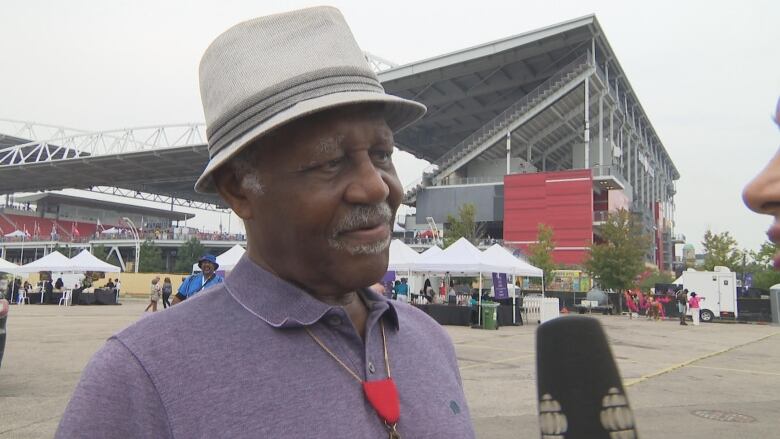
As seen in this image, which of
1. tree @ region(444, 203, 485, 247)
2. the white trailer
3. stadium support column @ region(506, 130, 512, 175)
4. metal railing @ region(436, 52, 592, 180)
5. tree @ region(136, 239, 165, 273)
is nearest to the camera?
the white trailer

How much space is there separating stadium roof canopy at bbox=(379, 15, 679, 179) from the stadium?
0.12 metres

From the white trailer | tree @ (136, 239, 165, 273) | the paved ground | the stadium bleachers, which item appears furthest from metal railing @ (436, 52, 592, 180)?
the stadium bleachers

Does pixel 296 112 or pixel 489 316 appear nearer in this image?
pixel 296 112

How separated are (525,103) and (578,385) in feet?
189

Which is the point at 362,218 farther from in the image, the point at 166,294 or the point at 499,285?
the point at 499,285

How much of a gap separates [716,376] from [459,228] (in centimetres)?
3555

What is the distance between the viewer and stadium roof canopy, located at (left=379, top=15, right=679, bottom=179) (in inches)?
1976

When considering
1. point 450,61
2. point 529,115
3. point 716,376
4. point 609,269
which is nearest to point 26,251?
point 450,61

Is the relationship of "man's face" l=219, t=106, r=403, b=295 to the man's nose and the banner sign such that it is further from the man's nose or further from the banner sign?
A: the banner sign

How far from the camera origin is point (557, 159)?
7044 centimetres

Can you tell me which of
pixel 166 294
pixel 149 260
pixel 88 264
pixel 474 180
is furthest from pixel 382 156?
pixel 149 260

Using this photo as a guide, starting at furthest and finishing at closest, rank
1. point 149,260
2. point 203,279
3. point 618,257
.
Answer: point 149,260, point 618,257, point 203,279

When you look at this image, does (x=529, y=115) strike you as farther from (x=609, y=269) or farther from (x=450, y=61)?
(x=609, y=269)

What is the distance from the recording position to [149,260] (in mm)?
57375
